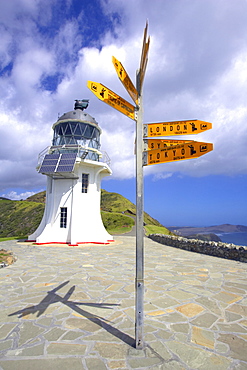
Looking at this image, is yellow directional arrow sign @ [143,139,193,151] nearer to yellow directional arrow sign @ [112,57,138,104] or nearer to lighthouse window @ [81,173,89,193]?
yellow directional arrow sign @ [112,57,138,104]

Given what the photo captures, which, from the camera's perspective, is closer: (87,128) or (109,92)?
(109,92)

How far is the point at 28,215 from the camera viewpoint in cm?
4525

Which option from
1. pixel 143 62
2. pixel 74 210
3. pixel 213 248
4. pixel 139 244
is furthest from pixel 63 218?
pixel 143 62

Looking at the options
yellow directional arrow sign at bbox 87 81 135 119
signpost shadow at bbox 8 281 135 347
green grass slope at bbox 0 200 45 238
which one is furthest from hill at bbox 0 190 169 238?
yellow directional arrow sign at bbox 87 81 135 119

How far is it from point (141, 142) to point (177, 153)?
0.57 metres

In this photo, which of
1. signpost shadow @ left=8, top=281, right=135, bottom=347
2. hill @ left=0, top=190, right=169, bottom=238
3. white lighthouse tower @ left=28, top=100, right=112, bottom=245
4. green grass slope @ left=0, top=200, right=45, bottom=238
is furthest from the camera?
green grass slope @ left=0, top=200, right=45, bottom=238

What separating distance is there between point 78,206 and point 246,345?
1432 cm

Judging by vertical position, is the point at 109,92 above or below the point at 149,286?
above

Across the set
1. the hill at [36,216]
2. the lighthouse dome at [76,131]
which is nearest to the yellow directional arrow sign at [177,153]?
the lighthouse dome at [76,131]

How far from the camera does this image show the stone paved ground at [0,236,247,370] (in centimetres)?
279

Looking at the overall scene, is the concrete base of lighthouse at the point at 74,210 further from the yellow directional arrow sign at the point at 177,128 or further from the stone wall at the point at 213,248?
the yellow directional arrow sign at the point at 177,128

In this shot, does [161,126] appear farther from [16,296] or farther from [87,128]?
[87,128]

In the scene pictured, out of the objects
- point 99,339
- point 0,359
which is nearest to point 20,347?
point 0,359

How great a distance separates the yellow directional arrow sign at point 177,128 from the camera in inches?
127
